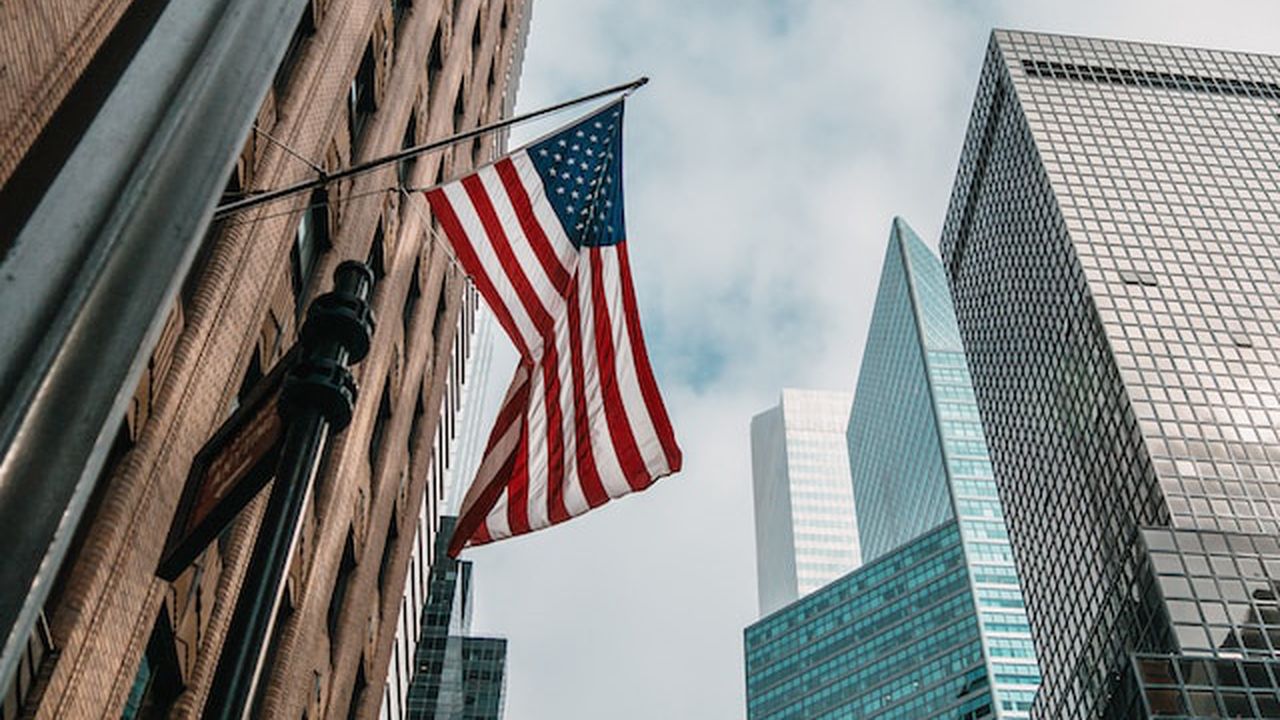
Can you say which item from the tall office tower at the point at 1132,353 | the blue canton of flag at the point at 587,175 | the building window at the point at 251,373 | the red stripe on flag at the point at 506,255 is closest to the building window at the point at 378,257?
the building window at the point at 251,373

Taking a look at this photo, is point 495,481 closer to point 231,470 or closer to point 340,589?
point 231,470

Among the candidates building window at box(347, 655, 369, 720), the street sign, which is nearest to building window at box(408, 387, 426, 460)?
building window at box(347, 655, 369, 720)

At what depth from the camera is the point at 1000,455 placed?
114m

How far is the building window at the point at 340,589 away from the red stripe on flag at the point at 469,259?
9533 millimetres

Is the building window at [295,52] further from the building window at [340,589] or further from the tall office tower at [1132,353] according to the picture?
the tall office tower at [1132,353]

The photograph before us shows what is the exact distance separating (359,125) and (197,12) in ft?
56.1

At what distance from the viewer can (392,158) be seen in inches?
340

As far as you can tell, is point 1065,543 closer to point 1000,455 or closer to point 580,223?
point 1000,455

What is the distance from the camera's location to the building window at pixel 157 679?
12.1 m

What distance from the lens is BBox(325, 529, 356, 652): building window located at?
21.9 m

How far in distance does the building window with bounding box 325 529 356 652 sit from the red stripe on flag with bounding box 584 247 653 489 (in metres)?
9.89

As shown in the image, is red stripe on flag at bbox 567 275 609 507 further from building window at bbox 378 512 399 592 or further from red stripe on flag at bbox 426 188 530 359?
building window at bbox 378 512 399 592

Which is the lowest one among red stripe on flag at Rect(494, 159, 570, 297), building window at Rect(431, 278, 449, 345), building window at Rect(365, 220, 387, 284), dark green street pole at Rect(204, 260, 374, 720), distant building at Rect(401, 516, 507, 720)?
dark green street pole at Rect(204, 260, 374, 720)

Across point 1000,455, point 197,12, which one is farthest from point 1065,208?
point 197,12
